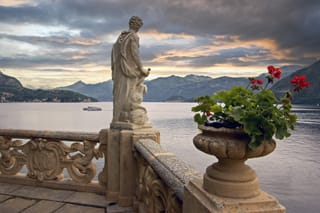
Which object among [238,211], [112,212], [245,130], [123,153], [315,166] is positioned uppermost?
[245,130]

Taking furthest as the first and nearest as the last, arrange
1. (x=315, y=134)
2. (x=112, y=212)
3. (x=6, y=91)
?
(x=6, y=91), (x=315, y=134), (x=112, y=212)

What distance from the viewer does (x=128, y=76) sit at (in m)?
5.03

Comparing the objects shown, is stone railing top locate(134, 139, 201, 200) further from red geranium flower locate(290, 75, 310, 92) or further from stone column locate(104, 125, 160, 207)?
red geranium flower locate(290, 75, 310, 92)

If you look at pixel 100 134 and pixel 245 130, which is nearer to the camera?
pixel 245 130

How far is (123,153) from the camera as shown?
4.67m

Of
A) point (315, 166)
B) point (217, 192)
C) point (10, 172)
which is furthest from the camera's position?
point (315, 166)

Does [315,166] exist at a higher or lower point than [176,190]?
lower

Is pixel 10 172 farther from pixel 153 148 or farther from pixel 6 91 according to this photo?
pixel 6 91

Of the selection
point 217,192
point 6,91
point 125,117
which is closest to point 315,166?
point 125,117

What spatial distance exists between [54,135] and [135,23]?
249 cm

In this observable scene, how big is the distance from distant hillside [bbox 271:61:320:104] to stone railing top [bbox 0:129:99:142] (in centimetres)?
321

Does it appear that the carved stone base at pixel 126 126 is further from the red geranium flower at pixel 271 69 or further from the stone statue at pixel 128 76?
the red geranium flower at pixel 271 69

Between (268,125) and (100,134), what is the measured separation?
3786 mm

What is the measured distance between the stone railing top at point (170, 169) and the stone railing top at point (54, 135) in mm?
1475
